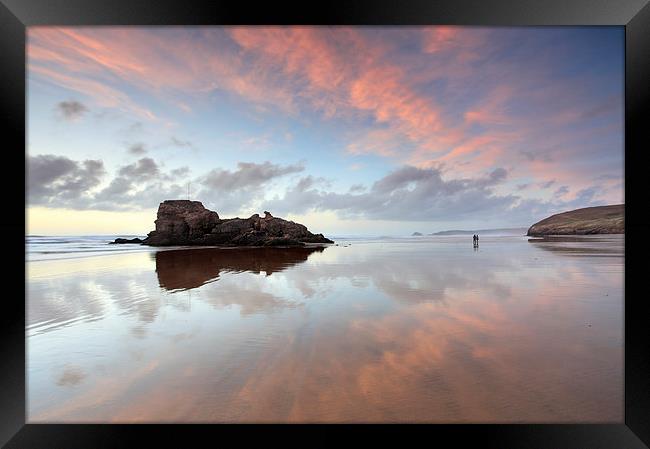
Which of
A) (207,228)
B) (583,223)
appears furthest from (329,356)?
(583,223)

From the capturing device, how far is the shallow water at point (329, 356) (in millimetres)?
2598

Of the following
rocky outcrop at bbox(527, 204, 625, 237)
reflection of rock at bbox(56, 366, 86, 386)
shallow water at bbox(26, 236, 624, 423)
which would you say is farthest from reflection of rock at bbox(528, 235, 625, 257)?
rocky outcrop at bbox(527, 204, 625, 237)

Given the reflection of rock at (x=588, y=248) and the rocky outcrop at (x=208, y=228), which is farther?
the rocky outcrop at (x=208, y=228)

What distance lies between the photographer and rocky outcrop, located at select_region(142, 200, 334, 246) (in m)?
37.2

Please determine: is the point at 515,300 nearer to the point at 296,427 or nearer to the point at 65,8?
the point at 296,427

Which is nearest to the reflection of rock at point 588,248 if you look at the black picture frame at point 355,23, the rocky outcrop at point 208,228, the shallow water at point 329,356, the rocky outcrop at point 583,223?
the shallow water at point 329,356

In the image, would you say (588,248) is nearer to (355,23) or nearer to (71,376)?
(355,23)

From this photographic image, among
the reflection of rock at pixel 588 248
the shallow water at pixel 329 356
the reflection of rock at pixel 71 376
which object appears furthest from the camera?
the reflection of rock at pixel 588 248

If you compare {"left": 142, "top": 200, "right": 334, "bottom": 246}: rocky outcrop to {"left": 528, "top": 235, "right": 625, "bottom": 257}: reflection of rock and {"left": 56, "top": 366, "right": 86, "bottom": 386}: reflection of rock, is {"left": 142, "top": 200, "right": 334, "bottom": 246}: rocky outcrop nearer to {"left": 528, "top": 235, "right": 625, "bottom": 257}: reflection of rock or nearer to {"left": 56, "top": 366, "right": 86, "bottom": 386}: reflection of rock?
{"left": 528, "top": 235, "right": 625, "bottom": 257}: reflection of rock

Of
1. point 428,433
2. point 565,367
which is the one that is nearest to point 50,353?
point 428,433

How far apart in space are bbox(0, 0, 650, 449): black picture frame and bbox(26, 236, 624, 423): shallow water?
0.46ft

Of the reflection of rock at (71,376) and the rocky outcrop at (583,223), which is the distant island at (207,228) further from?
the rocky outcrop at (583,223)

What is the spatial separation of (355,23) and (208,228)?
42.6 metres

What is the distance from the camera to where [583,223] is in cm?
5434
